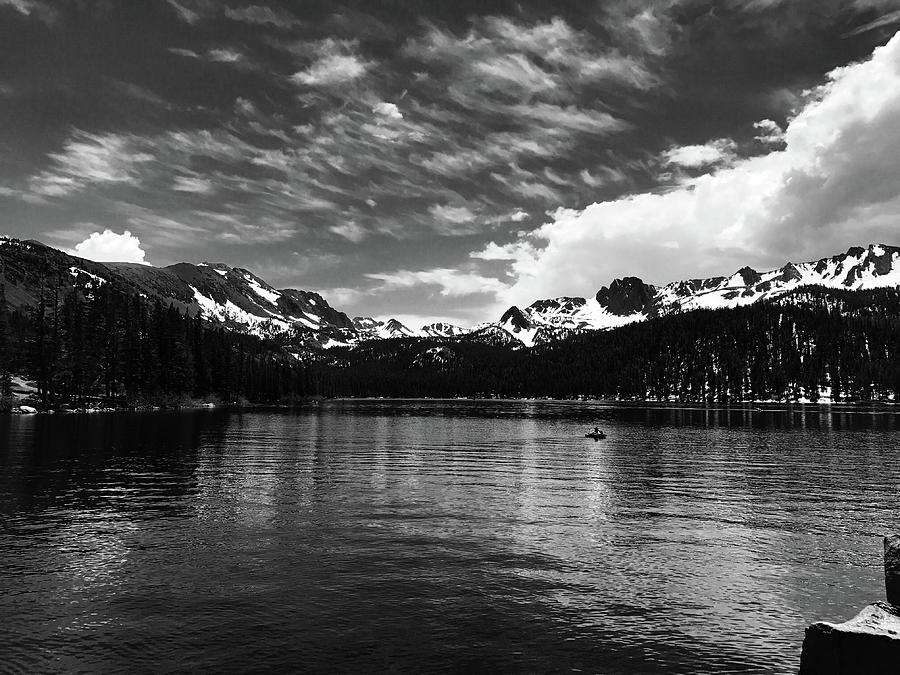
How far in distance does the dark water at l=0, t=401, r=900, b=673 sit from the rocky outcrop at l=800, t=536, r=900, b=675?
10.7 ft

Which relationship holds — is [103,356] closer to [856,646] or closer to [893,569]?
[893,569]

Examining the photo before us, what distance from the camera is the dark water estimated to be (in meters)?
15.4

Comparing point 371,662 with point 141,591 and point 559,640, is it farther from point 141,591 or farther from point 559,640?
point 141,591

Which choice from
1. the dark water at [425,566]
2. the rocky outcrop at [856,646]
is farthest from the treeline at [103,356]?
the rocky outcrop at [856,646]

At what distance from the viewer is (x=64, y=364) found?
13512cm

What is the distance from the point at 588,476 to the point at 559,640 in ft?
111

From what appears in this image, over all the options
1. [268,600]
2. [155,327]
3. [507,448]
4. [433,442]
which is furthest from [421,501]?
[155,327]

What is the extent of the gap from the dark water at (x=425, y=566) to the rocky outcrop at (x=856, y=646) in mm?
3268

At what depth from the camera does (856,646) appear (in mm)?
11367

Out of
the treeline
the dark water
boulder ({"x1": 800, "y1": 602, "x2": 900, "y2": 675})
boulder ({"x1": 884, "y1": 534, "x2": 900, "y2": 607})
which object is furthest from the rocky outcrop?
the treeline

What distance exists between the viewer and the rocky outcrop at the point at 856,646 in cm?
1116

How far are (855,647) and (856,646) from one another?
0.09ft

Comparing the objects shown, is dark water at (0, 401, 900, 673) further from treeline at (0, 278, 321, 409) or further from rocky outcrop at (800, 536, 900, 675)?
treeline at (0, 278, 321, 409)

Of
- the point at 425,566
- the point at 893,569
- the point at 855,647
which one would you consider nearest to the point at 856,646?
the point at 855,647
